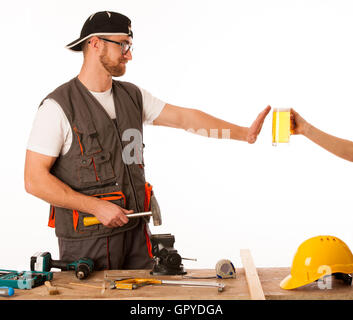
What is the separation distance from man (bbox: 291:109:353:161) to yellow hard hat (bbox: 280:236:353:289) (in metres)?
0.76

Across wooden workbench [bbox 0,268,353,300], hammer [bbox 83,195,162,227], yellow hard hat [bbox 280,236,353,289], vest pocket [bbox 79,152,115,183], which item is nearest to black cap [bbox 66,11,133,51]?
vest pocket [bbox 79,152,115,183]

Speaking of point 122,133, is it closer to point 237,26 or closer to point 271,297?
point 271,297

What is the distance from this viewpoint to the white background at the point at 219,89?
4.59m

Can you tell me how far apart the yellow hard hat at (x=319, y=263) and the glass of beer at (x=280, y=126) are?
0.54 meters

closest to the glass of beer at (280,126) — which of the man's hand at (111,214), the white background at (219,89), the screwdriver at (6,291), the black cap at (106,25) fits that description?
the man's hand at (111,214)

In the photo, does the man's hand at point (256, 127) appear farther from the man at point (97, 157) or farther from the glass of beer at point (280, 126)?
the glass of beer at point (280, 126)

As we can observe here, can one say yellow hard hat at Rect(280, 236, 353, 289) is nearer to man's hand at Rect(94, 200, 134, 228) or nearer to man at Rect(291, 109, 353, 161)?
man at Rect(291, 109, 353, 161)

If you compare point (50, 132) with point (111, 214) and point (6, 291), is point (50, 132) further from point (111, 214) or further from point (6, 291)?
point (6, 291)

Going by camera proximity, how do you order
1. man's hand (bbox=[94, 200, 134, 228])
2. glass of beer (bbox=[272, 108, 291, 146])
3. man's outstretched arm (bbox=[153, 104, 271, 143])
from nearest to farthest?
1. glass of beer (bbox=[272, 108, 291, 146])
2. man's hand (bbox=[94, 200, 134, 228])
3. man's outstretched arm (bbox=[153, 104, 271, 143])

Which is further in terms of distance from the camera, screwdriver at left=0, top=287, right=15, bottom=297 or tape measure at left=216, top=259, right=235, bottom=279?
tape measure at left=216, top=259, right=235, bottom=279

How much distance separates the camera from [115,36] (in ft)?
9.97

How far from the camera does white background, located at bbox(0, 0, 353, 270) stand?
15.0 ft

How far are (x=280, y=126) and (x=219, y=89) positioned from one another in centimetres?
217
